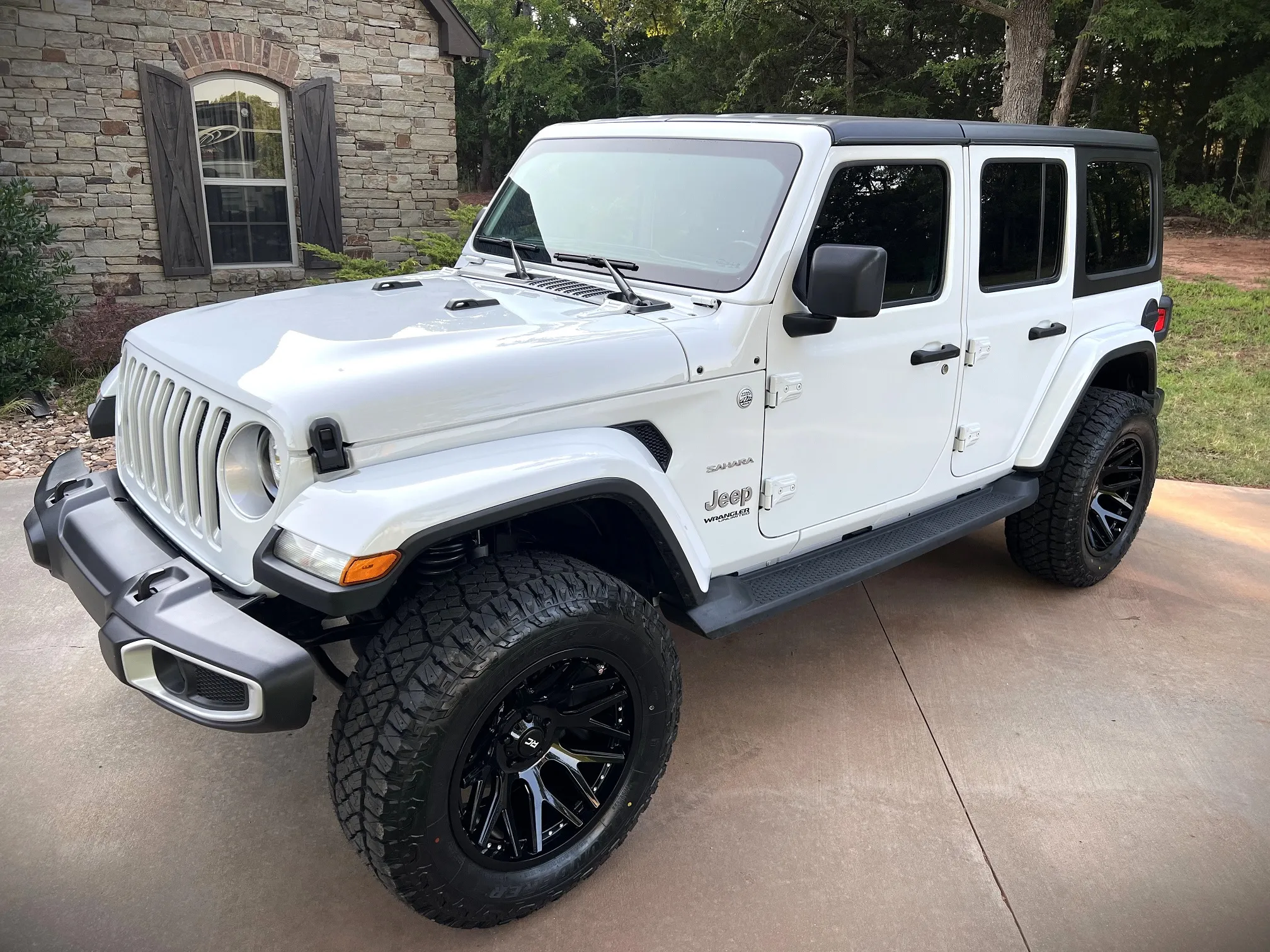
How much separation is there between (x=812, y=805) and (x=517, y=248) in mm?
2184

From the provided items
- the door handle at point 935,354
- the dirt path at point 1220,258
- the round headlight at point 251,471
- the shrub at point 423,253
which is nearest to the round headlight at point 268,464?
the round headlight at point 251,471

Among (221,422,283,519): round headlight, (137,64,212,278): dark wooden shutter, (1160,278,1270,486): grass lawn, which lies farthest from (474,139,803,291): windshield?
(137,64,212,278): dark wooden shutter

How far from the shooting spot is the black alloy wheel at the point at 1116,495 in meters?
4.33

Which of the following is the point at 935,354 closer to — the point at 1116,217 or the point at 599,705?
the point at 1116,217

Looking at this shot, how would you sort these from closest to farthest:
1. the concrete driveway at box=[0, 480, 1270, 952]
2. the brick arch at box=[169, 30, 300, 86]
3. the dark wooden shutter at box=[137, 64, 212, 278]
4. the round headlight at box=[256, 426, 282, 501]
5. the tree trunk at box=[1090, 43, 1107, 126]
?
the round headlight at box=[256, 426, 282, 501]
the concrete driveway at box=[0, 480, 1270, 952]
the dark wooden shutter at box=[137, 64, 212, 278]
the brick arch at box=[169, 30, 300, 86]
the tree trunk at box=[1090, 43, 1107, 126]

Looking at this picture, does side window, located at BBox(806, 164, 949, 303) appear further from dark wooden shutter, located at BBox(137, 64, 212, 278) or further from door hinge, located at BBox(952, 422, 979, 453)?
dark wooden shutter, located at BBox(137, 64, 212, 278)

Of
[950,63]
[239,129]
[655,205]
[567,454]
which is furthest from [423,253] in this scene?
[950,63]

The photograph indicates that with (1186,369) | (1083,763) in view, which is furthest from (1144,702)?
(1186,369)

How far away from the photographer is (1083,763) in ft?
10.3

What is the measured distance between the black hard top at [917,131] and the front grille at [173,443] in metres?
1.81

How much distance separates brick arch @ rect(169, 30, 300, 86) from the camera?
8.85 m

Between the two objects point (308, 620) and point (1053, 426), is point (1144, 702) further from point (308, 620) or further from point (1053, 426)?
point (308, 620)

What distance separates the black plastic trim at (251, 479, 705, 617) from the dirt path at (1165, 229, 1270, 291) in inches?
478

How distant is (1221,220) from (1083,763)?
16.5m
